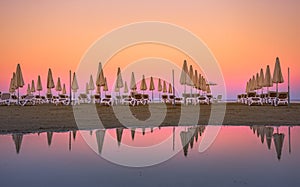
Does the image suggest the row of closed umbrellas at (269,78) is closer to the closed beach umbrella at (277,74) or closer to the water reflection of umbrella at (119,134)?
the closed beach umbrella at (277,74)

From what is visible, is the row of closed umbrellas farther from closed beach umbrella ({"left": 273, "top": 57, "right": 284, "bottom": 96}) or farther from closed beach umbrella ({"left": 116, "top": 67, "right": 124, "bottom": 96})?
closed beach umbrella ({"left": 116, "top": 67, "right": 124, "bottom": 96})

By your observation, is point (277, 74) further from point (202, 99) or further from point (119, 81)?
point (119, 81)

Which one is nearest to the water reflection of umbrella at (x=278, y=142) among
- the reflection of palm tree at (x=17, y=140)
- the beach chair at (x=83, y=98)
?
the reflection of palm tree at (x=17, y=140)

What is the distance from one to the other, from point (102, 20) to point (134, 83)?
640 centimetres

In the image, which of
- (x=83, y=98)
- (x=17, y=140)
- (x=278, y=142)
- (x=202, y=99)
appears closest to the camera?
(x=278, y=142)

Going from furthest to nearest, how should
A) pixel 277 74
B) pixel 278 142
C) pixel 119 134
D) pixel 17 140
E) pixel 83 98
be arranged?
pixel 83 98 < pixel 277 74 < pixel 119 134 < pixel 17 140 < pixel 278 142

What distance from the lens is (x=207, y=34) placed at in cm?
2012

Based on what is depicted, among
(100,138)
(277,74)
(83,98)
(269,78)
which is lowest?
(100,138)

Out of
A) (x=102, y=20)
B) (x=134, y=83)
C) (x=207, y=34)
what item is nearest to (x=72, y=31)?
(x=102, y=20)

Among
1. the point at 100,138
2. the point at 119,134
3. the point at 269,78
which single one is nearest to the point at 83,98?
the point at 269,78

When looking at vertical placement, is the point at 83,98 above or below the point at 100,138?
above

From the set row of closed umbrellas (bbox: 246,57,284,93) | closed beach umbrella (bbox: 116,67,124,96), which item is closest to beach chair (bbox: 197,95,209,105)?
row of closed umbrellas (bbox: 246,57,284,93)

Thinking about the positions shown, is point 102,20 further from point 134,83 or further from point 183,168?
point 183,168

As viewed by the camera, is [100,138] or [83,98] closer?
[100,138]
